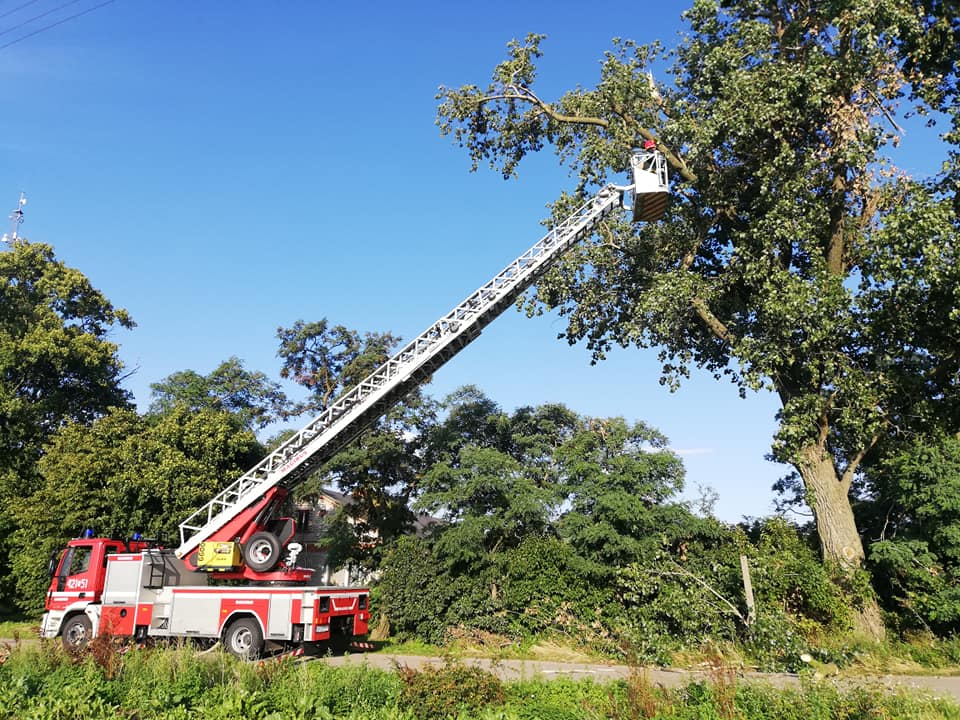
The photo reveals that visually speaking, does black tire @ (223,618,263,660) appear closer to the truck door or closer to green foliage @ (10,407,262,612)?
the truck door

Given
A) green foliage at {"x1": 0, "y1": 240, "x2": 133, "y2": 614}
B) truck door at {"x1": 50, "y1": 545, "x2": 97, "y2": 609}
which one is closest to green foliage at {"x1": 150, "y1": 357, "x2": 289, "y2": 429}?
green foliage at {"x1": 0, "y1": 240, "x2": 133, "y2": 614}

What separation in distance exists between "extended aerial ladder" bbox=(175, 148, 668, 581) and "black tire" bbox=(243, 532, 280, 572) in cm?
2

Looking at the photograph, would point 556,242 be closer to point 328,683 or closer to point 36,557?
point 328,683

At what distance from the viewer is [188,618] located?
13.4 metres

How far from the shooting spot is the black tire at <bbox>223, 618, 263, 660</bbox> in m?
12.9

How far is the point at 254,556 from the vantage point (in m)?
14.1

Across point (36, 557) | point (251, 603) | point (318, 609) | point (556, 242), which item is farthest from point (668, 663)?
point (36, 557)

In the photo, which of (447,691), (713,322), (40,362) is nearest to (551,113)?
(713,322)

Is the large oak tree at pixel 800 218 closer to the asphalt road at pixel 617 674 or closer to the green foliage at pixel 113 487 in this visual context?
the asphalt road at pixel 617 674

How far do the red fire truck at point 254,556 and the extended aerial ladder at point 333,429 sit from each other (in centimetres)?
2

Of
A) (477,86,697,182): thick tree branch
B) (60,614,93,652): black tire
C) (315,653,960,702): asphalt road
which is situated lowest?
(315,653,960,702): asphalt road

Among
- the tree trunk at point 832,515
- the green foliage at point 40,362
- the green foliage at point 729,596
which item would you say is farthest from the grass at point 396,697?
the green foliage at point 40,362

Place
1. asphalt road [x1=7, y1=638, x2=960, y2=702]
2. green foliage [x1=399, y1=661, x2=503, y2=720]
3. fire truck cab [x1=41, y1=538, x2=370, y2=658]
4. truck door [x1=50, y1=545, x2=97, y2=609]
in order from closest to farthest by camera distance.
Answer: green foliage [x1=399, y1=661, x2=503, y2=720], asphalt road [x1=7, y1=638, x2=960, y2=702], fire truck cab [x1=41, y1=538, x2=370, y2=658], truck door [x1=50, y1=545, x2=97, y2=609]

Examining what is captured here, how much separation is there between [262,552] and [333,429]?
316cm
